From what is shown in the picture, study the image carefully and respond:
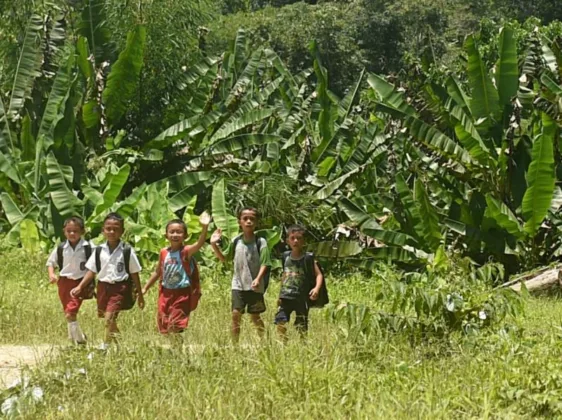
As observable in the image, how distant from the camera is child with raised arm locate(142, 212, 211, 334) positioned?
22.8 feet

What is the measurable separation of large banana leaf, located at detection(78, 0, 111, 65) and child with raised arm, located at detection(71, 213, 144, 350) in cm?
752

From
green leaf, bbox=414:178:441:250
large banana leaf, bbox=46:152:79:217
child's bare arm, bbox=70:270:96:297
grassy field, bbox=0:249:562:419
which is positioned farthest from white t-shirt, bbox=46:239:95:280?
green leaf, bbox=414:178:441:250

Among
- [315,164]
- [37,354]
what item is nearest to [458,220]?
[315,164]

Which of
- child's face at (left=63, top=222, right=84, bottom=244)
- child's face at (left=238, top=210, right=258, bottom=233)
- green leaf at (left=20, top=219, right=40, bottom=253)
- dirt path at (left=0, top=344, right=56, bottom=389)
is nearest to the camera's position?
dirt path at (left=0, top=344, right=56, bottom=389)

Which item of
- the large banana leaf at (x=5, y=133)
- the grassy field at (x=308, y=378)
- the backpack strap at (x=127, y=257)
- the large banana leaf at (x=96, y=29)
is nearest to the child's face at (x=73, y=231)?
the backpack strap at (x=127, y=257)

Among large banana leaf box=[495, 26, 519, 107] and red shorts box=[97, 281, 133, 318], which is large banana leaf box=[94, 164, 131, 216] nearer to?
large banana leaf box=[495, 26, 519, 107]

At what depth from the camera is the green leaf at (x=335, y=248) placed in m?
12.3

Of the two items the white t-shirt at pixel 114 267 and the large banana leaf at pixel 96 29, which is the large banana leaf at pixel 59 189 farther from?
the white t-shirt at pixel 114 267

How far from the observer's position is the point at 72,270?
746cm

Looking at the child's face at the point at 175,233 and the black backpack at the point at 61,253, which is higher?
the child's face at the point at 175,233

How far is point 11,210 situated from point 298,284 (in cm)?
761

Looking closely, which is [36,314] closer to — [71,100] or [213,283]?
[213,283]

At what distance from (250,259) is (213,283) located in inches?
170

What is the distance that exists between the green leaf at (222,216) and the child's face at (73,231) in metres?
4.78
